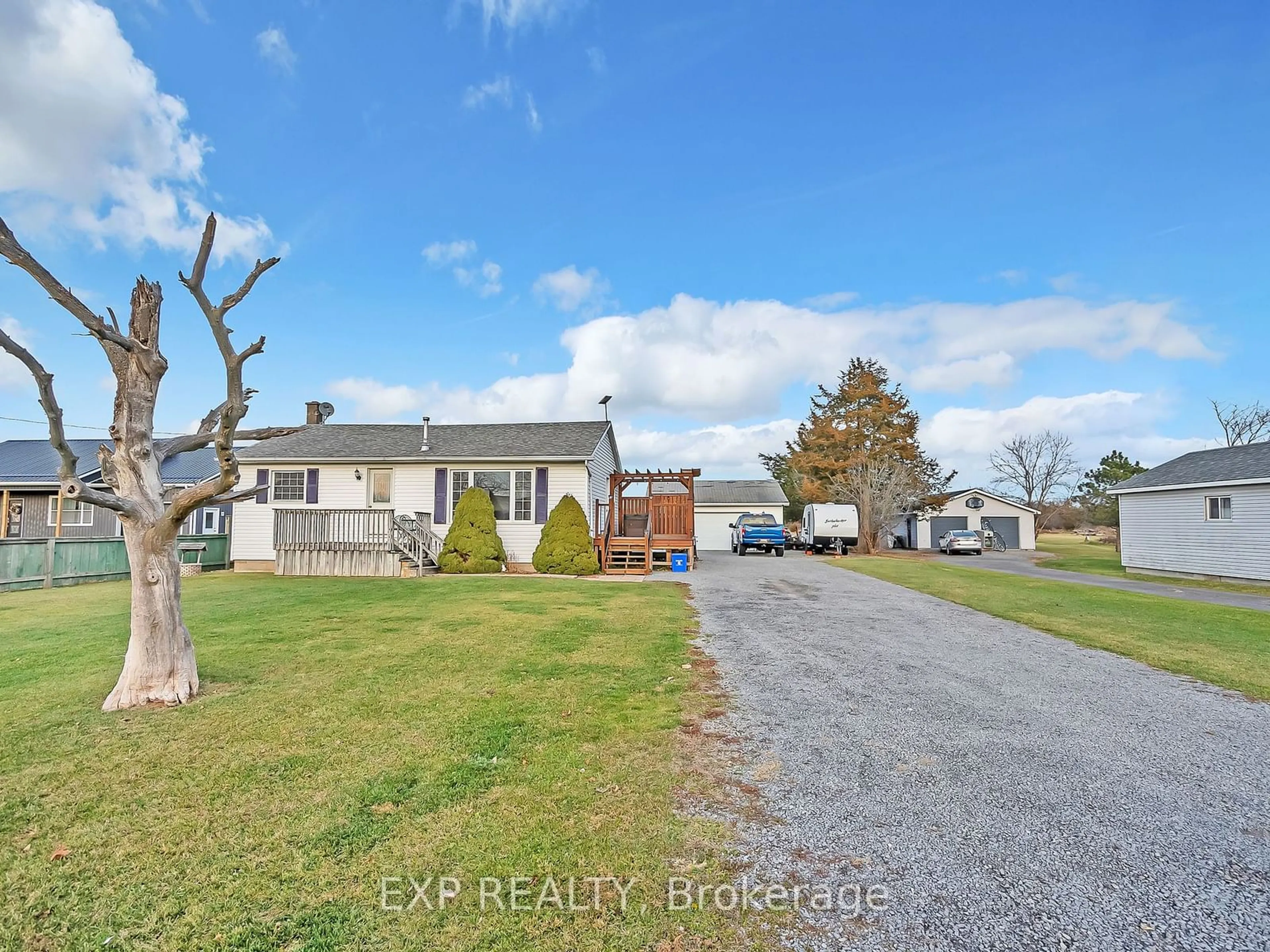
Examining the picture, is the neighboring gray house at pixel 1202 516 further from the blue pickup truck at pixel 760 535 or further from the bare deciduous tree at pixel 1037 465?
the bare deciduous tree at pixel 1037 465

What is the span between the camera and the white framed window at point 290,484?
56.6 feet

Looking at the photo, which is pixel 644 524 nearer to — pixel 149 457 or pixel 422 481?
pixel 422 481

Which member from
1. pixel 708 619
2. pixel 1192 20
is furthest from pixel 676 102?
pixel 708 619

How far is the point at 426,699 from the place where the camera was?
15.3ft

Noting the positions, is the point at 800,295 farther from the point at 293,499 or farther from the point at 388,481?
the point at 293,499

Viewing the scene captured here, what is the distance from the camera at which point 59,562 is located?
13.0 m

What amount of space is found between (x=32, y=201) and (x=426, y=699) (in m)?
12.8

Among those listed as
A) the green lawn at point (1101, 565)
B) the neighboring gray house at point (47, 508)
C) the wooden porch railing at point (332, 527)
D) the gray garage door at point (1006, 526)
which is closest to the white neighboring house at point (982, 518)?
the gray garage door at point (1006, 526)

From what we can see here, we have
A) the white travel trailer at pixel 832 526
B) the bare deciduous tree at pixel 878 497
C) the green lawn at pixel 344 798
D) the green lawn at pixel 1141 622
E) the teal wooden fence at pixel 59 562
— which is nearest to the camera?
the green lawn at pixel 344 798

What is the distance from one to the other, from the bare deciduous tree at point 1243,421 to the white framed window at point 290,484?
4698 centimetres

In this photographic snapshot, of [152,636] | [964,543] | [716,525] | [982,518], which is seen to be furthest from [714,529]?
[152,636]

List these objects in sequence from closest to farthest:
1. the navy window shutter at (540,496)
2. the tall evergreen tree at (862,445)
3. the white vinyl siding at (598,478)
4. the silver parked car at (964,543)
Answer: the navy window shutter at (540,496), the white vinyl siding at (598,478), the silver parked car at (964,543), the tall evergreen tree at (862,445)

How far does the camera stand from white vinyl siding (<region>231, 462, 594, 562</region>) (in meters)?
16.7

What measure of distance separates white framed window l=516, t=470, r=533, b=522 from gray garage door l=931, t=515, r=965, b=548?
2764 cm
